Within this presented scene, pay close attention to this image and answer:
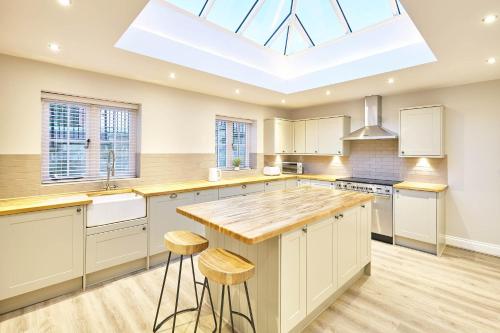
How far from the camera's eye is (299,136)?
5500mm

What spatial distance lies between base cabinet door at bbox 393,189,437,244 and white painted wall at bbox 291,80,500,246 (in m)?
0.64

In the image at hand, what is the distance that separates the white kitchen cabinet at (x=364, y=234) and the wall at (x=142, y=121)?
2592 millimetres

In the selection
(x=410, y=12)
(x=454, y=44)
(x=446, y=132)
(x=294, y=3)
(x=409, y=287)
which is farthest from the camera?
(x=446, y=132)

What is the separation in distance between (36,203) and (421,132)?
4.97m

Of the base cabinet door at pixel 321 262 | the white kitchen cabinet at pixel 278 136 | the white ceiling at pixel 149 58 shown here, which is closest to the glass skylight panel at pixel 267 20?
the white ceiling at pixel 149 58

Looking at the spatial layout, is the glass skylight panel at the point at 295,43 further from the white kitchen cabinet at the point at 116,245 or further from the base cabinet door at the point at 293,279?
the white kitchen cabinet at the point at 116,245

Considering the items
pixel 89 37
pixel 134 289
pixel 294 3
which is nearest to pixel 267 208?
pixel 134 289

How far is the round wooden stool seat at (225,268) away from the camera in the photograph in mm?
1483

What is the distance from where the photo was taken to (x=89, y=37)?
2.24 m

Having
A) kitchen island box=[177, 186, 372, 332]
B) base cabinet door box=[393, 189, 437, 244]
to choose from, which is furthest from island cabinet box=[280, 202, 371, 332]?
base cabinet door box=[393, 189, 437, 244]

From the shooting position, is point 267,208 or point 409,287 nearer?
point 267,208

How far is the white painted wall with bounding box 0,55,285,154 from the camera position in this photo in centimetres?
266

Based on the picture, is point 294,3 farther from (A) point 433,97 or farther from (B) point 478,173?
(B) point 478,173

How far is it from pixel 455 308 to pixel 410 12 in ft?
8.41
